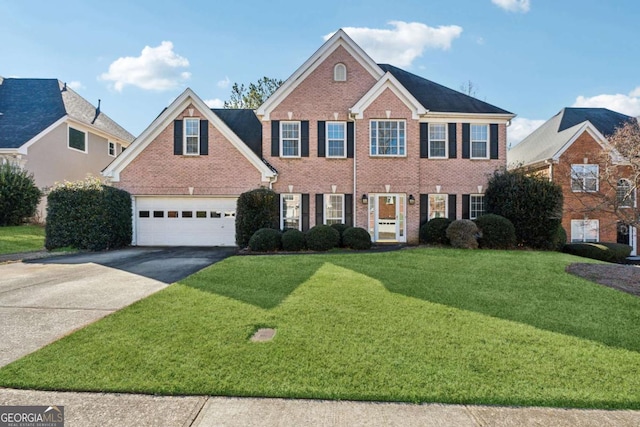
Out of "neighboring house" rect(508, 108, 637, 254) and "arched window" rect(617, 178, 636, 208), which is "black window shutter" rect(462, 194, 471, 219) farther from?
"arched window" rect(617, 178, 636, 208)

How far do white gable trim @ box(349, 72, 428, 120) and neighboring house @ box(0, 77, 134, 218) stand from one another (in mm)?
17719

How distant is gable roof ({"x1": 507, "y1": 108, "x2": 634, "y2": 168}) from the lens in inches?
719

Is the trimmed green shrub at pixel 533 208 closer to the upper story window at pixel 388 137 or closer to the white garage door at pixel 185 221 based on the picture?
the upper story window at pixel 388 137

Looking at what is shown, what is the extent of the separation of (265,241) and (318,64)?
8803 mm

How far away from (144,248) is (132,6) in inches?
365

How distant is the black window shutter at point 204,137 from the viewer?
591 inches

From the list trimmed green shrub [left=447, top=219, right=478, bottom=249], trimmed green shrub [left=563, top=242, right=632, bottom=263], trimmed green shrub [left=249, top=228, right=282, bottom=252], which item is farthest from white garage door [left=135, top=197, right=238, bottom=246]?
trimmed green shrub [left=563, top=242, right=632, bottom=263]

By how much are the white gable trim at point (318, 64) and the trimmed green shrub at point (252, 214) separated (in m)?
4.22

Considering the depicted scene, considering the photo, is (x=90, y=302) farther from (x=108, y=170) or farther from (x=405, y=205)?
(x=405, y=205)

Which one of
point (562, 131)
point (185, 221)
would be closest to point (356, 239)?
point (185, 221)

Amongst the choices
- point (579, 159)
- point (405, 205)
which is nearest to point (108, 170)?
point (405, 205)

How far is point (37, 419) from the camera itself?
9.53 ft

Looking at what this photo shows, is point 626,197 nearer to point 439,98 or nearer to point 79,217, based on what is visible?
point 439,98

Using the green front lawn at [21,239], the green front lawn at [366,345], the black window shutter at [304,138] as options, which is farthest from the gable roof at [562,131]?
the green front lawn at [21,239]
